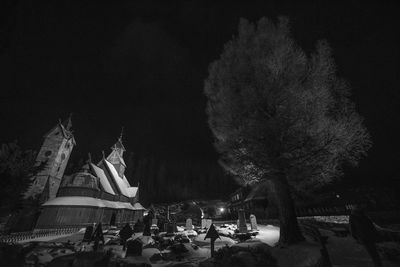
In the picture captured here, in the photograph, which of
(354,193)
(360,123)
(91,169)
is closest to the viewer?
(360,123)

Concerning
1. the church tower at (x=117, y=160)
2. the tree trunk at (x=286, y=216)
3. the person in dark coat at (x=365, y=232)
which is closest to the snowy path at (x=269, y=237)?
the tree trunk at (x=286, y=216)

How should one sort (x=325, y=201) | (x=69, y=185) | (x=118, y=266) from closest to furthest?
(x=118, y=266), (x=325, y=201), (x=69, y=185)

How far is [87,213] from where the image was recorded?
25875 mm

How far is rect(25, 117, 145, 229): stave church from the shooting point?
24203 mm

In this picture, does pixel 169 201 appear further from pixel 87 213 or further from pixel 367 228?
pixel 367 228

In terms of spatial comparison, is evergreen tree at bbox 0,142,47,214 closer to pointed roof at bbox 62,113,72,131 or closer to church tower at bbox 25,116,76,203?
church tower at bbox 25,116,76,203

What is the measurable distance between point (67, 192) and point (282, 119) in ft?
106

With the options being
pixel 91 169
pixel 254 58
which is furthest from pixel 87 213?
pixel 254 58

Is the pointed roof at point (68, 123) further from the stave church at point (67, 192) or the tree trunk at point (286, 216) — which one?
the tree trunk at point (286, 216)

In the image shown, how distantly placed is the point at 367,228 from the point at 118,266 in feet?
26.1

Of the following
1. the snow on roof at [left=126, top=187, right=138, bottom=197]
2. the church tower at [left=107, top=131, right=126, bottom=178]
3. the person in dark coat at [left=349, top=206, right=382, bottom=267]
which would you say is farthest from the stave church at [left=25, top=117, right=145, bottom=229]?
the person in dark coat at [left=349, top=206, right=382, bottom=267]

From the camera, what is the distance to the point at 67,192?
89.9 feet

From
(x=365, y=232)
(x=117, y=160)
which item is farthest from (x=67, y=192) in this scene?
(x=365, y=232)

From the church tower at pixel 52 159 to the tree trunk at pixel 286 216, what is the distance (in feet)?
101
